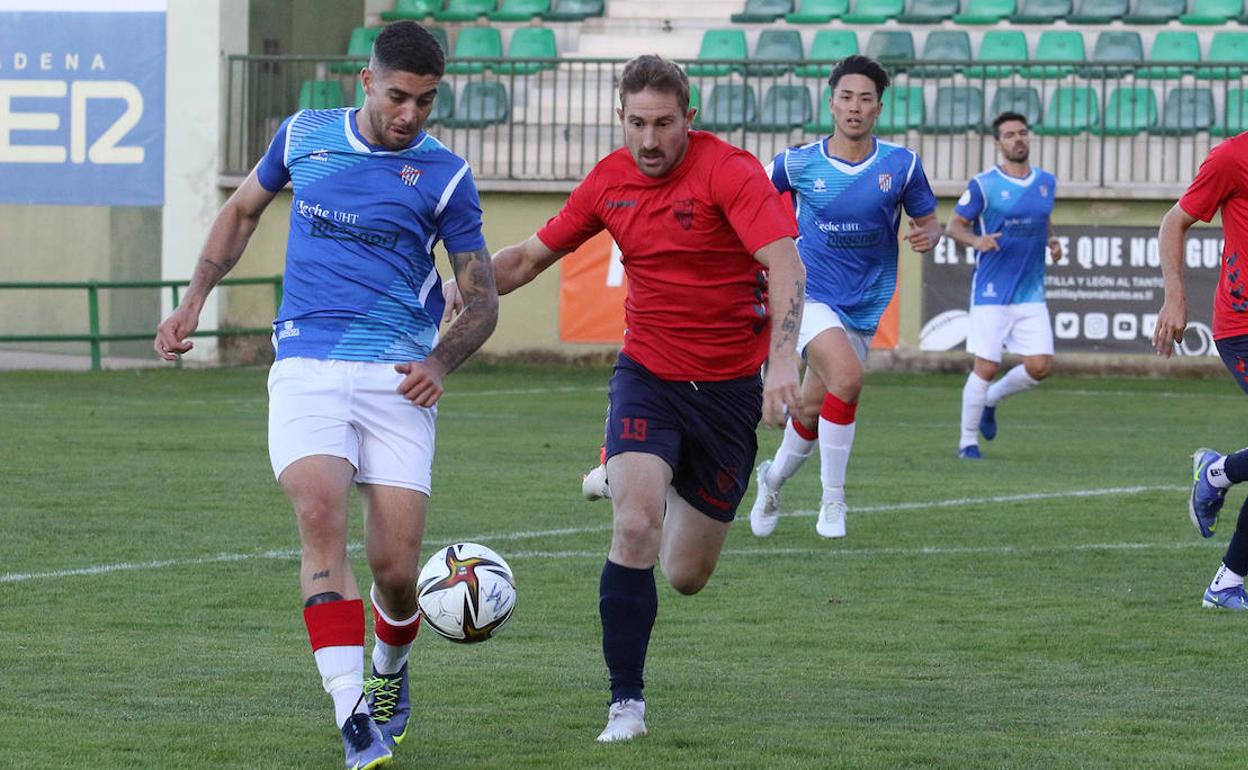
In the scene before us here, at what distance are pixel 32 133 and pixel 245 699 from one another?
61.8 feet

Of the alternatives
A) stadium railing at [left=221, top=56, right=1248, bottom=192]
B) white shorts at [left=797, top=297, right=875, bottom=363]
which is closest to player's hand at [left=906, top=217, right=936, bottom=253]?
white shorts at [left=797, top=297, right=875, bottom=363]

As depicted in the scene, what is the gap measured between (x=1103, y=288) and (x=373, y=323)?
17.3 m

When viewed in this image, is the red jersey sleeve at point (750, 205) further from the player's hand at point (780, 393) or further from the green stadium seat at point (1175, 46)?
the green stadium seat at point (1175, 46)

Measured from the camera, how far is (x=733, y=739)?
5637 mm

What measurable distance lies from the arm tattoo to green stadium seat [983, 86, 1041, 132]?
18037 mm

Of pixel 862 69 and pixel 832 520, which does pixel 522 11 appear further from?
pixel 862 69

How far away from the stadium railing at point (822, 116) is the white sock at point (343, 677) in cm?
1766

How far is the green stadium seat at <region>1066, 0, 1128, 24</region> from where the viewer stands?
25500 millimetres

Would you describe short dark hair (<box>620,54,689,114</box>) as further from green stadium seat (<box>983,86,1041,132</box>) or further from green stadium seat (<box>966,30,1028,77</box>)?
green stadium seat (<box>966,30,1028,77</box>)

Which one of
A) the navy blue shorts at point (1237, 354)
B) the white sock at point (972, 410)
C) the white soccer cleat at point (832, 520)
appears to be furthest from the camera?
the white sock at point (972, 410)

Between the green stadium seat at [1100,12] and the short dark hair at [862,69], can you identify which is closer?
the short dark hair at [862,69]

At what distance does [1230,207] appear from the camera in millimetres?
7820

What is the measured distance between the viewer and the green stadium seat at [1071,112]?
22672mm

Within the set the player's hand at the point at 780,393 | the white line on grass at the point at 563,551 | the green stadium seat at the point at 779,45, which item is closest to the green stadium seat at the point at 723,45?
the green stadium seat at the point at 779,45
